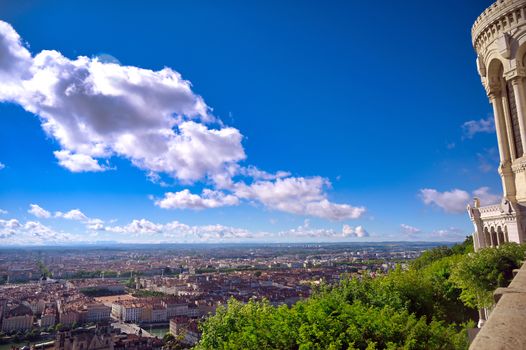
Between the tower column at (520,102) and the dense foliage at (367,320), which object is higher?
the tower column at (520,102)

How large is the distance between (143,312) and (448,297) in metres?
58.2

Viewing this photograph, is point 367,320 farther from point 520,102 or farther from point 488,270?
point 520,102

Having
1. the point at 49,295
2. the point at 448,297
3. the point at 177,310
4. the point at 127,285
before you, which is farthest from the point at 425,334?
the point at 127,285

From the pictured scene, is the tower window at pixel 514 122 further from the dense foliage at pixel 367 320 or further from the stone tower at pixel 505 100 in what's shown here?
the dense foliage at pixel 367 320

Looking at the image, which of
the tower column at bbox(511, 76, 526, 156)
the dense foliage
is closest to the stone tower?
the tower column at bbox(511, 76, 526, 156)

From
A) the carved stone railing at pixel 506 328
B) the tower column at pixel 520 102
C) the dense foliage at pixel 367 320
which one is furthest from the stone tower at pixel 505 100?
the carved stone railing at pixel 506 328

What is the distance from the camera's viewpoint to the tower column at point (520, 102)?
12.8m

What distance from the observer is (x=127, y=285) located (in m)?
102

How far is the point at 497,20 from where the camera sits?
13352mm

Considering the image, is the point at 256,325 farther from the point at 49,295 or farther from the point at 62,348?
the point at 49,295

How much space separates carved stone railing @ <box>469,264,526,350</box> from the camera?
2082 mm

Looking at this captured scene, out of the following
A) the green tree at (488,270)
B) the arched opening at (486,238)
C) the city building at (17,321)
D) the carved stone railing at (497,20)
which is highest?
the carved stone railing at (497,20)

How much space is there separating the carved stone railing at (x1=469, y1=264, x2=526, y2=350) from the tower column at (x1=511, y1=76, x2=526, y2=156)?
458 inches

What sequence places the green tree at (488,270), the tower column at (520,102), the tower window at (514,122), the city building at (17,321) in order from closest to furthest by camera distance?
1. the green tree at (488,270)
2. the tower column at (520,102)
3. the tower window at (514,122)
4. the city building at (17,321)
